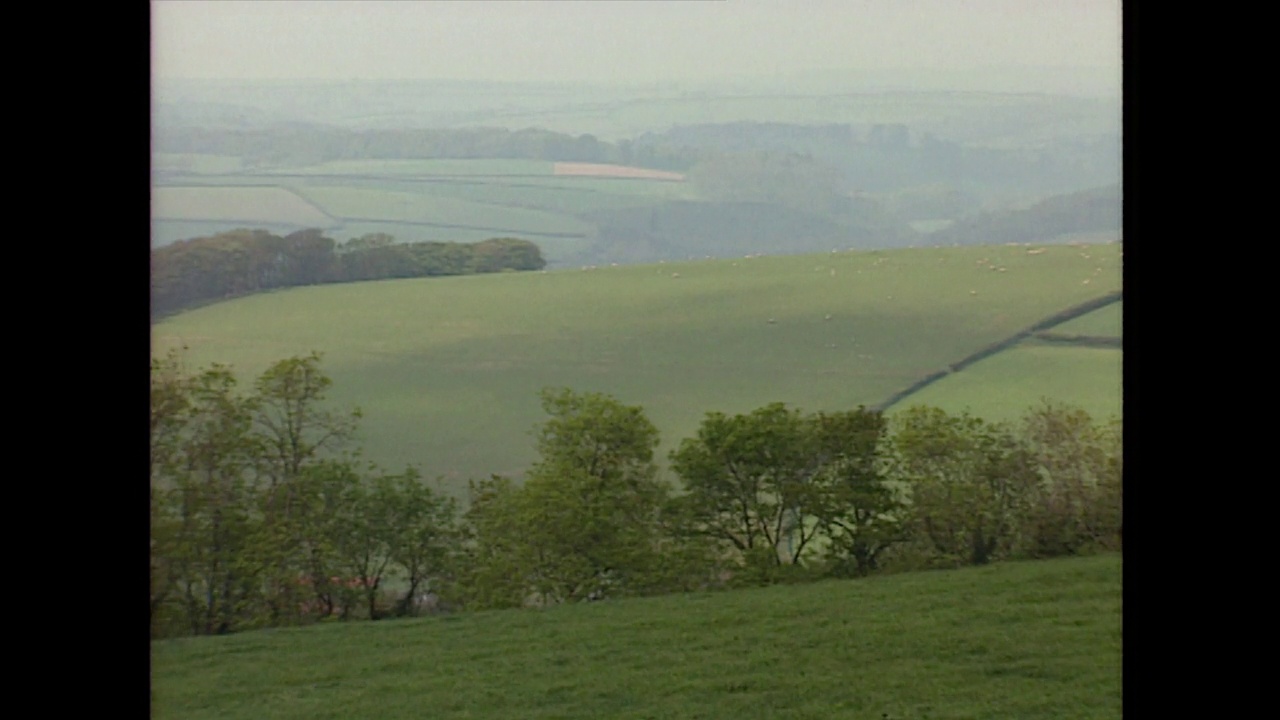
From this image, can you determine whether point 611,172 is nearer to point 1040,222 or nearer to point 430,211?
point 430,211

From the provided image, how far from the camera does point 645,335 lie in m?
5.41

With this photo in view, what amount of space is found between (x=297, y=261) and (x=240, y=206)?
290mm

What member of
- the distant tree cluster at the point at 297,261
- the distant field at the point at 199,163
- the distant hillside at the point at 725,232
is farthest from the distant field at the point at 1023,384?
the distant field at the point at 199,163

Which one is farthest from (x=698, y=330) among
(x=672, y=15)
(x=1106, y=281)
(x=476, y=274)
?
(x=1106, y=281)

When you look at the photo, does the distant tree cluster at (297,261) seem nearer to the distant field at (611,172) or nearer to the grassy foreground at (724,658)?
the distant field at (611,172)

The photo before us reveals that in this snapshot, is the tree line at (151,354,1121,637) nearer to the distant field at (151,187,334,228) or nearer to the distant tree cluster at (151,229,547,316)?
the distant tree cluster at (151,229,547,316)

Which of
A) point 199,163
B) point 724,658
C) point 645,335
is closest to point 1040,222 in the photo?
point 645,335

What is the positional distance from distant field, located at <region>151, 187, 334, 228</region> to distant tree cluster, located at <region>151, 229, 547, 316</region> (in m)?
0.06

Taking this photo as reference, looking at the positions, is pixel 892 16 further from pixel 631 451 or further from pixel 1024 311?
pixel 631 451

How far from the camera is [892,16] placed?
17.5ft

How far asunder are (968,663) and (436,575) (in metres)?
2.04
